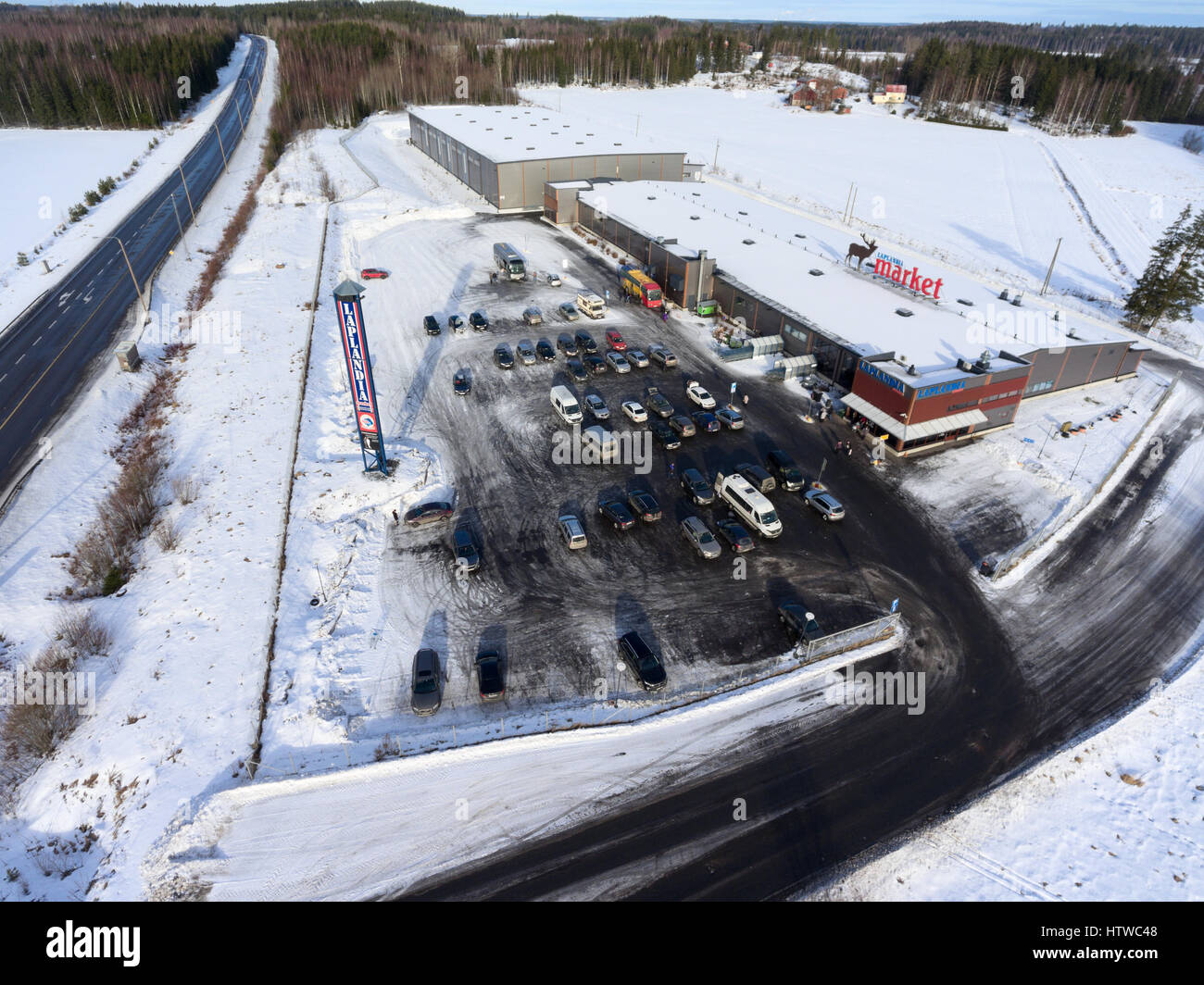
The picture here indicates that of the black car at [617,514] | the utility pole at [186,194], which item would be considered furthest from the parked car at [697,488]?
the utility pole at [186,194]

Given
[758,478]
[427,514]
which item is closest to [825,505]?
[758,478]

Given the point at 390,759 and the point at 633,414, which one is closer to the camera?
the point at 390,759

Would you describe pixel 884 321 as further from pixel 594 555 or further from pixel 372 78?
pixel 372 78

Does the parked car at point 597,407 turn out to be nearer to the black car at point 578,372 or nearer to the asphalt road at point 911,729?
the black car at point 578,372

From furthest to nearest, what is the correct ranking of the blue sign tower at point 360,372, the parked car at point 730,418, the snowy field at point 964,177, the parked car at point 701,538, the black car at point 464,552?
the snowy field at point 964,177, the parked car at point 730,418, the blue sign tower at point 360,372, the parked car at point 701,538, the black car at point 464,552

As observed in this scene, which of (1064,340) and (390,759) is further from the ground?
(1064,340)

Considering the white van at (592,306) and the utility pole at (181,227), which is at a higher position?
the utility pole at (181,227)
